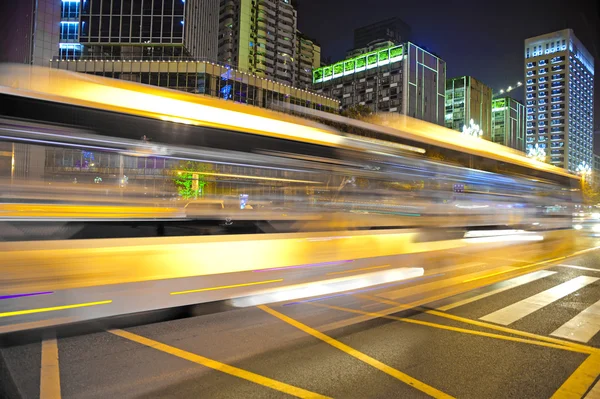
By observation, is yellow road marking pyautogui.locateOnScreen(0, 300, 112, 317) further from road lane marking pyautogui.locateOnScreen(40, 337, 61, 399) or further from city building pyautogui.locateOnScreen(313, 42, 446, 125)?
city building pyautogui.locateOnScreen(313, 42, 446, 125)

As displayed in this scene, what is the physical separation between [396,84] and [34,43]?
222 ft

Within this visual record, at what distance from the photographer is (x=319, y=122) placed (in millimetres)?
6691

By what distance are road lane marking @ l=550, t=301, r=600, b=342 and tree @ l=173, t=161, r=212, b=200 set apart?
5.03 metres

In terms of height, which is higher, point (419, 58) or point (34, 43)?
point (419, 58)

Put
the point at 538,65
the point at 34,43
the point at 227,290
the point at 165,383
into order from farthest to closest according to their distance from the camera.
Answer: the point at 538,65, the point at 34,43, the point at 227,290, the point at 165,383

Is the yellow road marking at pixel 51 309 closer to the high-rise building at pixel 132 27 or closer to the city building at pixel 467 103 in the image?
the high-rise building at pixel 132 27

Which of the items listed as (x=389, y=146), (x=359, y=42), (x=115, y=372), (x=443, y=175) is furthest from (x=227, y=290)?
(x=359, y=42)

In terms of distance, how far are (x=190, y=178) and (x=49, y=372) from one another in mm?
2387

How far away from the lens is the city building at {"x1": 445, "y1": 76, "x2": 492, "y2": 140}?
3991 inches

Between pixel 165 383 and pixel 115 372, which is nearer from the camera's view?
pixel 165 383

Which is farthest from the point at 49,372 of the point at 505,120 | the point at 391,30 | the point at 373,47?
the point at 391,30

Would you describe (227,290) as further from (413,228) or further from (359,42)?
(359,42)

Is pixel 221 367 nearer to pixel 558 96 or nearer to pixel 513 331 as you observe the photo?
pixel 513 331

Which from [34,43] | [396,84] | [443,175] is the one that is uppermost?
[396,84]
